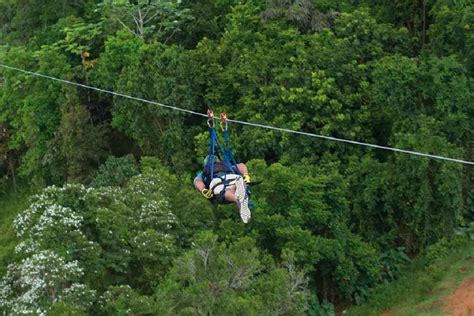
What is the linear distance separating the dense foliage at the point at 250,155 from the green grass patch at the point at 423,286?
0.32 m

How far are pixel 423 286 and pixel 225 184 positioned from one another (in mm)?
7064

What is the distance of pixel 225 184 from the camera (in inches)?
319

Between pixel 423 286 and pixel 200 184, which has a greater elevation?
pixel 200 184

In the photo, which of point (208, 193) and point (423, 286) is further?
point (423, 286)

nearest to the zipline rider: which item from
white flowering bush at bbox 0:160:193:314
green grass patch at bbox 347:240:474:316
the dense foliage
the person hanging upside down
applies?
the person hanging upside down

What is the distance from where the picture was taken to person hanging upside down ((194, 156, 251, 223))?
7.84 m

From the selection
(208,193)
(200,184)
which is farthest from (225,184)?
(200,184)

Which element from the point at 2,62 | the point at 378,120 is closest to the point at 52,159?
the point at 2,62

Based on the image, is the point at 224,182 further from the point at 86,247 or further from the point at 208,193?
the point at 86,247

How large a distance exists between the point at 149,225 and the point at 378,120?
578cm

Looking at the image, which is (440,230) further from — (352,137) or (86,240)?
(86,240)

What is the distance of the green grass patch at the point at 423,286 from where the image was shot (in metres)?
13.5

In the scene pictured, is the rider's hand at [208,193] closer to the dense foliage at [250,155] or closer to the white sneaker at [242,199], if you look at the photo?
the white sneaker at [242,199]

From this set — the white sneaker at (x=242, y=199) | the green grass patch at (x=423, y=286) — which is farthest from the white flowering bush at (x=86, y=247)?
the green grass patch at (x=423, y=286)
